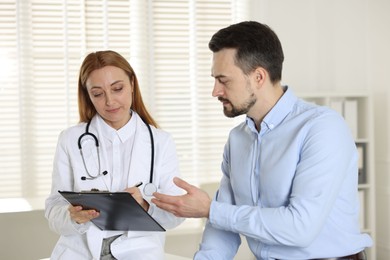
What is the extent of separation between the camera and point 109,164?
248 centimetres

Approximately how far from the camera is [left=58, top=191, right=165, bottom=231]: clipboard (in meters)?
2.00

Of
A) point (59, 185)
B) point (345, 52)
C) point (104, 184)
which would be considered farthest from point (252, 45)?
point (345, 52)

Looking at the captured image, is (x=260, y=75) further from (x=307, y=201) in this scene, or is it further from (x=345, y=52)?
(x=345, y=52)

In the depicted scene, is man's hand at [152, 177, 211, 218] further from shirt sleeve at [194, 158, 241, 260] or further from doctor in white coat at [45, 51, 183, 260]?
doctor in white coat at [45, 51, 183, 260]

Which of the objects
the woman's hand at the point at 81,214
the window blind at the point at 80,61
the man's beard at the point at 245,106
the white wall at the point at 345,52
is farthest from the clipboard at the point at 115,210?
the white wall at the point at 345,52

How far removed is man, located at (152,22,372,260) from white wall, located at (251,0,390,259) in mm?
2565

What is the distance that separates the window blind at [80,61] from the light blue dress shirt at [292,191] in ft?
7.43

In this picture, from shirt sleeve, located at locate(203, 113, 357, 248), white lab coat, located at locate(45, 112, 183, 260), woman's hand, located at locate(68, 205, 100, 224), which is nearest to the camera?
shirt sleeve, located at locate(203, 113, 357, 248)

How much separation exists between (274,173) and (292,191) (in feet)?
0.29

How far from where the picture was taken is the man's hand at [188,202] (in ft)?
5.98

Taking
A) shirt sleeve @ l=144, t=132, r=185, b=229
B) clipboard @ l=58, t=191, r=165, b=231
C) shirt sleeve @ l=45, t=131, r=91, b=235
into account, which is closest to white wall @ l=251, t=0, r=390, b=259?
shirt sleeve @ l=144, t=132, r=185, b=229

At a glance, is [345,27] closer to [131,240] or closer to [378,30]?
[378,30]

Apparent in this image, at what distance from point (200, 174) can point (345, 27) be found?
5.11ft

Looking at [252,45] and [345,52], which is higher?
[345,52]
